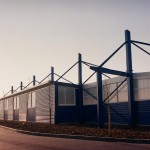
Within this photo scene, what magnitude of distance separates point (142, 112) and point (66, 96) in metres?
10.7

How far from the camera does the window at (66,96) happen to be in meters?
29.4

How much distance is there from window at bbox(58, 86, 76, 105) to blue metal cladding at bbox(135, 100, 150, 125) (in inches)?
391

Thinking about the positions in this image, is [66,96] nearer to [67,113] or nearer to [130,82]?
[67,113]

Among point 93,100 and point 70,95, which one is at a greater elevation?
point 70,95

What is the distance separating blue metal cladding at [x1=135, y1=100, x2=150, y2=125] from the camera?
21.5 meters

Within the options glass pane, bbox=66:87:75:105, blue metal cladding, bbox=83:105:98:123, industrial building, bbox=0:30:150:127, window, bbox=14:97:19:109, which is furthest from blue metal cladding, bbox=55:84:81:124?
window, bbox=14:97:19:109

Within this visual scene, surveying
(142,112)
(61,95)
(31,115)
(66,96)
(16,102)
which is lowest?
(31,115)

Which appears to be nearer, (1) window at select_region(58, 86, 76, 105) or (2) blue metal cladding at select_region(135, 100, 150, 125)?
(2) blue metal cladding at select_region(135, 100, 150, 125)

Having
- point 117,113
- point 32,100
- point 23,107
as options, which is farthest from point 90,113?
point 23,107

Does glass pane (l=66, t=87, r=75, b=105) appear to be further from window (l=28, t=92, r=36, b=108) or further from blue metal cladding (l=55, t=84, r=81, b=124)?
window (l=28, t=92, r=36, b=108)

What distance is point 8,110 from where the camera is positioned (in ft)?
160

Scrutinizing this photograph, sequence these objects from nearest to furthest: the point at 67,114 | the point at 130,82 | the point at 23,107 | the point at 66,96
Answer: the point at 130,82 < the point at 67,114 < the point at 66,96 < the point at 23,107

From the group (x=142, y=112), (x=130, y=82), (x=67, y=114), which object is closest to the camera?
(x=142, y=112)

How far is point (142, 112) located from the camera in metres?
21.8
